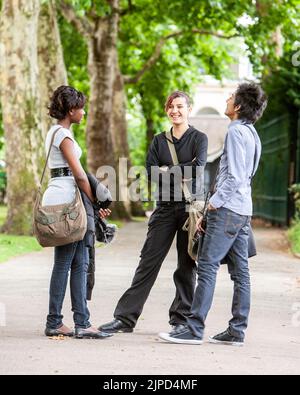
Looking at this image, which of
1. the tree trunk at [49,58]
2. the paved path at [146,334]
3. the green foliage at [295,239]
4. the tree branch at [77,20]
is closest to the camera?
the paved path at [146,334]

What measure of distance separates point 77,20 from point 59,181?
23.8 m

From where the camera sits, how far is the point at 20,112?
21500 millimetres

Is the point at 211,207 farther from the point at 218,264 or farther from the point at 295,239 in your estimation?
the point at 295,239

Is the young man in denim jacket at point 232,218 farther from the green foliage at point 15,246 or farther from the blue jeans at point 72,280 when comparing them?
the green foliage at point 15,246

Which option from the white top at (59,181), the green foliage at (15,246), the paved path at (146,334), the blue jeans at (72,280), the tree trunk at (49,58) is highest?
the tree trunk at (49,58)

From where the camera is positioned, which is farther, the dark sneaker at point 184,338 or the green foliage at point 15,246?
the green foliage at point 15,246

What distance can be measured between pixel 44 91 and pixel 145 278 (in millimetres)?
17963

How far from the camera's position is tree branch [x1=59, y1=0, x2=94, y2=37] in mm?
31000

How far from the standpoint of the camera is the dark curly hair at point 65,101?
318 inches

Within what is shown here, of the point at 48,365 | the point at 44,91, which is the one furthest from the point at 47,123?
the point at 48,365

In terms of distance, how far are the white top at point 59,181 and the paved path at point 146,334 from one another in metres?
1.08

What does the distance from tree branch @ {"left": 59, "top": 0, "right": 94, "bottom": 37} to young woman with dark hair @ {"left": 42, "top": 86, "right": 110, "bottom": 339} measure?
910 inches

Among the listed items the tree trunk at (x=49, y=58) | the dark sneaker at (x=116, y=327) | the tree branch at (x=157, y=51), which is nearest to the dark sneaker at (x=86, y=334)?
the dark sneaker at (x=116, y=327)

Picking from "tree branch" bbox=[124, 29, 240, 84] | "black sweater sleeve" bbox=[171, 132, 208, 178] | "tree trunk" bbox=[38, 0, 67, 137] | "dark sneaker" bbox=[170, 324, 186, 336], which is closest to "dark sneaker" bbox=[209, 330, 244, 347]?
"dark sneaker" bbox=[170, 324, 186, 336]
